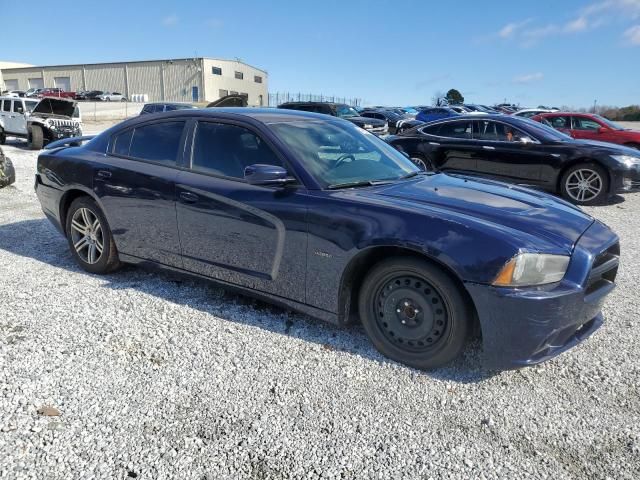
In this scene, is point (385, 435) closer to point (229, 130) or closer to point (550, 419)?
point (550, 419)

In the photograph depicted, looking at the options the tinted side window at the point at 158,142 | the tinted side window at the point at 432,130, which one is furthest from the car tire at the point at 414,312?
the tinted side window at the point at 432,130

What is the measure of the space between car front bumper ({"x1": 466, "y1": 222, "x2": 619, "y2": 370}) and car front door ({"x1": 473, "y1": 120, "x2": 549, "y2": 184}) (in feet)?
19.5

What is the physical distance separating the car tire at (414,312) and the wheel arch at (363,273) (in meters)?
0.03

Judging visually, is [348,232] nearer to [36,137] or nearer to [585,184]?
[585,184]

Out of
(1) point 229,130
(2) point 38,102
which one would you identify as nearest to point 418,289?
(1) point 229,130

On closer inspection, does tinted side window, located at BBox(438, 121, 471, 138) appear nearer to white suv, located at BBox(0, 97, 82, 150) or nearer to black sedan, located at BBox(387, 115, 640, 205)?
black sedan, located at BBox(387, 115, 640, 205)

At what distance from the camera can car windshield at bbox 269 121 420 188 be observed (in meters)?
3.38

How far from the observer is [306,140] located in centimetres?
358

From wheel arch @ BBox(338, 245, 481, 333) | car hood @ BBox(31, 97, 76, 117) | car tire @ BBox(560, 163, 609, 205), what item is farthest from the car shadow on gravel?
car hood @ BBox(31, 97, 76, 117)

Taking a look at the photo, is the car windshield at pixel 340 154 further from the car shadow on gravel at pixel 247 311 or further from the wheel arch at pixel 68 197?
the wheel arch at pixel 68 197

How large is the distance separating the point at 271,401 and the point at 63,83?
83.5 m

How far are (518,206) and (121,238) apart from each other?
3.16 metres

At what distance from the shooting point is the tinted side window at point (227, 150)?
3490 mm

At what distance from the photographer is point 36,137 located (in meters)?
15.9
